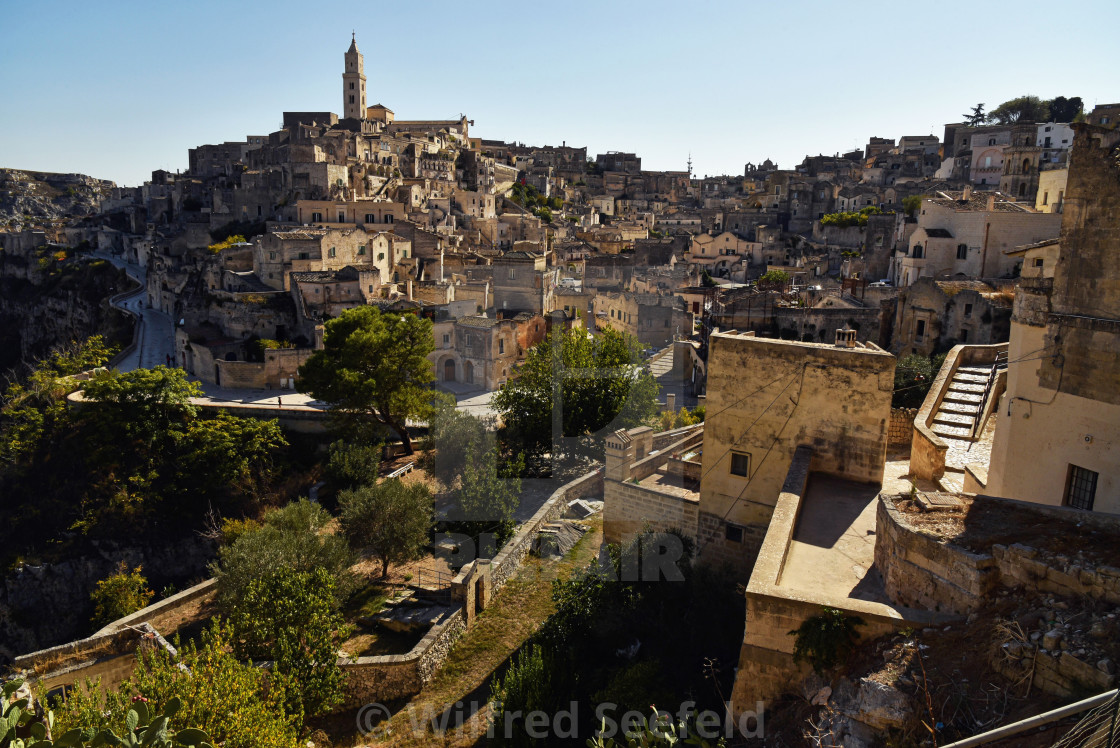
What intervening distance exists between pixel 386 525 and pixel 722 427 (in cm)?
911

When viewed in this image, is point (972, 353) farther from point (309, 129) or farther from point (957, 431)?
point (309, 129)

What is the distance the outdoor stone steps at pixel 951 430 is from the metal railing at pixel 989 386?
11 centimetres

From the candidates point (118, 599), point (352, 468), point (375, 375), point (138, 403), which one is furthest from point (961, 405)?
point (138, 403)

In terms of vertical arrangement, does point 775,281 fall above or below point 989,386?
above

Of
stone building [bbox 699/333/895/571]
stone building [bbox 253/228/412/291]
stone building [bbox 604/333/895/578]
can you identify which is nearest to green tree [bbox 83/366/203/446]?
stone building [bbox 253/228/412/291]

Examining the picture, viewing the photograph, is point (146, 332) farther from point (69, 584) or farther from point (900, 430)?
point (900, 430)

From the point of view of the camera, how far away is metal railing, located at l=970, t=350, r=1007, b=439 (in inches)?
562

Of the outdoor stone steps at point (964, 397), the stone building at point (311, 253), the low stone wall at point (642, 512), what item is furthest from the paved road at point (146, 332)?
the outdoor stone steps at point (964, 397)

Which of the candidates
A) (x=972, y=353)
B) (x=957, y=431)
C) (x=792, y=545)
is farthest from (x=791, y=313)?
(x=792, y=545)

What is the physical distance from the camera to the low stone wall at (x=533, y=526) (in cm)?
1501

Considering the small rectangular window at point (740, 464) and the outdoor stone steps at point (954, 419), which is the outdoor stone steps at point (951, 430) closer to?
the outdoor stone steps at point (954, 419)

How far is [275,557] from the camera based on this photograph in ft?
45.9

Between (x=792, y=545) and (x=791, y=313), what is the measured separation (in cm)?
1961

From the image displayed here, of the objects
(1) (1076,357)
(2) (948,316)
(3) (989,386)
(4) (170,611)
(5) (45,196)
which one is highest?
(5) (45,196)
